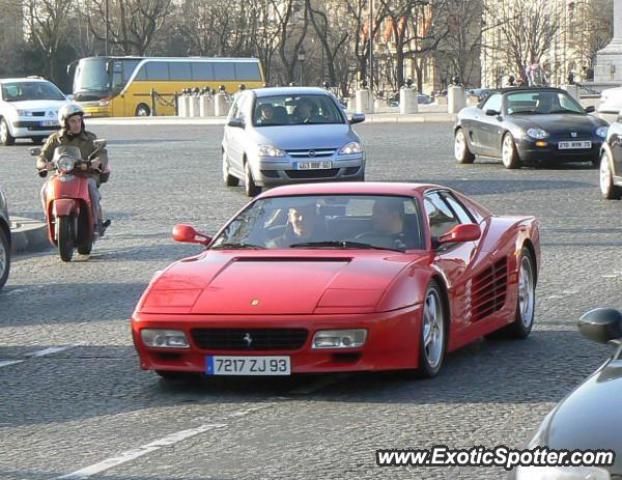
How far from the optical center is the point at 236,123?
24406 millimetres

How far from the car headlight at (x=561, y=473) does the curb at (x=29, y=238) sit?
13.5m

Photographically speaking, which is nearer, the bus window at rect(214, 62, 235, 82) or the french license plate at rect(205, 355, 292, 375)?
the french license plate at rect(205, 355, 292, 375)

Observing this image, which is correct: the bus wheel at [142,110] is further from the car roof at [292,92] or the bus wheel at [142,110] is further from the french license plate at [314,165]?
the french license plate at [314,165]

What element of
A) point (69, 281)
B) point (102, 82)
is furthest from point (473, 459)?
point (102, 82)

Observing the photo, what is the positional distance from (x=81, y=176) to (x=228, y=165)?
939cm

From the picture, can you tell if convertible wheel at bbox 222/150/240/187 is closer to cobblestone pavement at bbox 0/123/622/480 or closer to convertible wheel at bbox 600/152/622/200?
convertible wheel at bbox 600/152/622/200

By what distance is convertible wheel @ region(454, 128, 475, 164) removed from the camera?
29.0 m

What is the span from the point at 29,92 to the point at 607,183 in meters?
25.5

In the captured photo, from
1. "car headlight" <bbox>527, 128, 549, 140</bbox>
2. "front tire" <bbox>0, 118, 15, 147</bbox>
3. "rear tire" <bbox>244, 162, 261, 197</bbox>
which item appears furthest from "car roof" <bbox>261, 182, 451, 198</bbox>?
"front tire" <bbox>0, 118, 15, 147</bbox>

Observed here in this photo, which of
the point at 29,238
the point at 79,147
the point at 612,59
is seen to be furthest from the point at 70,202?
the point at 612,59

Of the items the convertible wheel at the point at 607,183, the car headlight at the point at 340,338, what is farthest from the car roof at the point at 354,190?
the convertible wheel at the point at 607,183

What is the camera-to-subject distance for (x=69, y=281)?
1420cm

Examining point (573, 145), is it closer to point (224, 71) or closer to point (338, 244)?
point (338, 244)

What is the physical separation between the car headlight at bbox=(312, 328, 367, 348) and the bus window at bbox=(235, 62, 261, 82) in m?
72.2
